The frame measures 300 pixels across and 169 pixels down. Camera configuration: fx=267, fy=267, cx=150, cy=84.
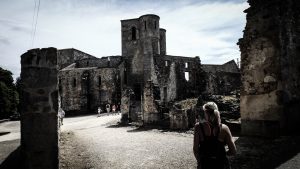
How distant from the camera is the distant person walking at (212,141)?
12.0 ft

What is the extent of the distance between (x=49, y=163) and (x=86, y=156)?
2510 millimetres

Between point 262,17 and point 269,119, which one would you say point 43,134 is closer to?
point 269,119

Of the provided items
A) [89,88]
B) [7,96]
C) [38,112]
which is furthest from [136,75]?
[38,112]

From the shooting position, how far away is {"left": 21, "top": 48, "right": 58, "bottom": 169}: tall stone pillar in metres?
5.57

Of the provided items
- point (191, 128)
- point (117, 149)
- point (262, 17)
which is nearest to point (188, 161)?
point (117, 149)

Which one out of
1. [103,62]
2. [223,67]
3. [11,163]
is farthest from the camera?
[223,67]

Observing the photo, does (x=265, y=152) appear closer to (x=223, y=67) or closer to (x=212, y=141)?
(x=212, y=141)

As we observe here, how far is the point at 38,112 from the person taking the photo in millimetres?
5605

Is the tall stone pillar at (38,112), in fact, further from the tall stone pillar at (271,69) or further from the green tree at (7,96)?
the green tree at (7,96)

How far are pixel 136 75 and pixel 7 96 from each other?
18781 mm

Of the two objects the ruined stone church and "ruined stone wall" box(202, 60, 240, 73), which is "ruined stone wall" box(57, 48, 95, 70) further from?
"ruined stone wall" box(202, 60, 240, 73)

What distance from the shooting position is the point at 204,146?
3.74m

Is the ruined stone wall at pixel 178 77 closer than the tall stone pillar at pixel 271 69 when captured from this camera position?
No

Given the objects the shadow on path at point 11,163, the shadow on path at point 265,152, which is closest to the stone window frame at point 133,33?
the shadow on path at point 265,152
